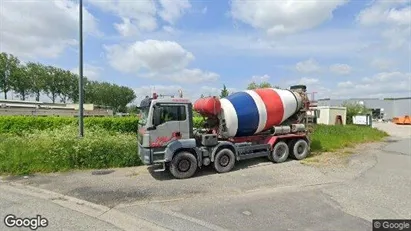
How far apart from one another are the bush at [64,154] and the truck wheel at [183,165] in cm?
232

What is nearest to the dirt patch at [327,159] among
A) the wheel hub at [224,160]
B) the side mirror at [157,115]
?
the wheel hub at [224,160]

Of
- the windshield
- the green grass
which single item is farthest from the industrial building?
the windshield

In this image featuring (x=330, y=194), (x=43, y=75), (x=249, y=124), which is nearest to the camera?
(x=330, y=194)

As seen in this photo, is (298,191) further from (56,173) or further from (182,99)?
(56,173)

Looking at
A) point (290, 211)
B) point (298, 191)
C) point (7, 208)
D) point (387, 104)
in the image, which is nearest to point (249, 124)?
point (298, 191)

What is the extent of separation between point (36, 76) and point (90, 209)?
53383 mm

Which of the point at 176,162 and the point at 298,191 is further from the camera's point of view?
the point at 176,162

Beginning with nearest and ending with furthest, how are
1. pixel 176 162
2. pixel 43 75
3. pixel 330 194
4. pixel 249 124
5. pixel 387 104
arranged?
pixel 330 194
pixel 176 162
pixel 249 124
pixel 43 75
pixel 387 104

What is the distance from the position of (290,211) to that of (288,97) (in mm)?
6496

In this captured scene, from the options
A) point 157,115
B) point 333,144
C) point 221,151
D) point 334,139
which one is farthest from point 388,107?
point 157,115

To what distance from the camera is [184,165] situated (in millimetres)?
9195

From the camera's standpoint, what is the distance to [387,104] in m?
76.0

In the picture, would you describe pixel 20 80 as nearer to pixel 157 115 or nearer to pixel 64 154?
pixel 64 154

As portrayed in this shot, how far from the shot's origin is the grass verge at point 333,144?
12012 mm
